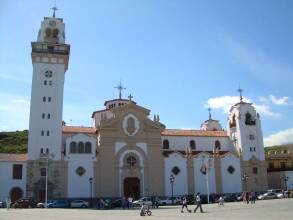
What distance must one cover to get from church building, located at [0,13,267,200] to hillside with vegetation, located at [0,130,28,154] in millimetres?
42959

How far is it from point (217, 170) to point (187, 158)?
5.68 m

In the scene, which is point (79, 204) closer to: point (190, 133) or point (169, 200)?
point (169, 200)

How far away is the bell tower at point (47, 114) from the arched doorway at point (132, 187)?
9611mm

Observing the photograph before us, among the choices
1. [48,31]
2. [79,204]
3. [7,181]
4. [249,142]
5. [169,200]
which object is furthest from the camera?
[249,142]

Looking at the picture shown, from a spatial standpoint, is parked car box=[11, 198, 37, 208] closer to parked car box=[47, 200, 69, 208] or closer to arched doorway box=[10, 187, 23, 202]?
parked car box=[47, 200, 69, 208]

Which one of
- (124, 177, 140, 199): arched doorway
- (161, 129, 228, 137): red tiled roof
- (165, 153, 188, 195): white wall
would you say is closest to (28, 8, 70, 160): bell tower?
(124, 177, 140, 199): arched doorway

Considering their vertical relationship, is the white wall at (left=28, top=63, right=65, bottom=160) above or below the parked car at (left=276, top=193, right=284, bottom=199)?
above

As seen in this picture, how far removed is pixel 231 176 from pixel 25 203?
34.5 metres

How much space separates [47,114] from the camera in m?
58.6

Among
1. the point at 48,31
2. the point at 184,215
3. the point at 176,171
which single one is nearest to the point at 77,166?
the point at 176,171

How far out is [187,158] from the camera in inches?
2574

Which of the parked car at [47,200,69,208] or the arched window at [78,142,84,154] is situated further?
the arched window at [78,142,84,154]

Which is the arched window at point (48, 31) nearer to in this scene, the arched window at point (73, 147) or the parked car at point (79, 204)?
the arched window at point (73, 147)

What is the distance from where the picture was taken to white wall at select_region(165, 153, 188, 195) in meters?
62.8
